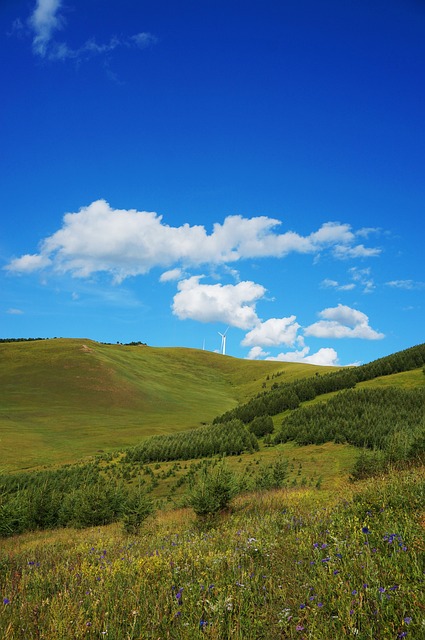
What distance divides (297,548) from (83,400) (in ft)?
280

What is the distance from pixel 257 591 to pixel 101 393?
90452 millimetres

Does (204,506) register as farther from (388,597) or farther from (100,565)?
(388,597)

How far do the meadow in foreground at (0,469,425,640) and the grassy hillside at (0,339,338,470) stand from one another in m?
41.6

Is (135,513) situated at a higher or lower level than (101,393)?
lower

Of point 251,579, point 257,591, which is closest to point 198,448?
point 251,579

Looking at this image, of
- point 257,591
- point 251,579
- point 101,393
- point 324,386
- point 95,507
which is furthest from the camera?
point 101,393

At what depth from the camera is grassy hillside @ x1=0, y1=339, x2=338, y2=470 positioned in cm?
5516

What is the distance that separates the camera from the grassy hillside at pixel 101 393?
55156 millimetres

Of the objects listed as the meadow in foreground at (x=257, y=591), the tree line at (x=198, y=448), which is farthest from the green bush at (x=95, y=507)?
the tree line at (x=198, y=448)

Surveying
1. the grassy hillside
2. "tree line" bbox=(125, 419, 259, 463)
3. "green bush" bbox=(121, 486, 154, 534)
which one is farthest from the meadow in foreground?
the grassy hillside

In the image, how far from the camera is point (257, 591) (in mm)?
4660

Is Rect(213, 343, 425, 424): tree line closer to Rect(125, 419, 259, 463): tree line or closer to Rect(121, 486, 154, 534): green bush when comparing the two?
Rect(125, 419, 259, 463): tree line

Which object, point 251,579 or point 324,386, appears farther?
point 324,386

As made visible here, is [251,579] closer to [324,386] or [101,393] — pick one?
[324,386]
